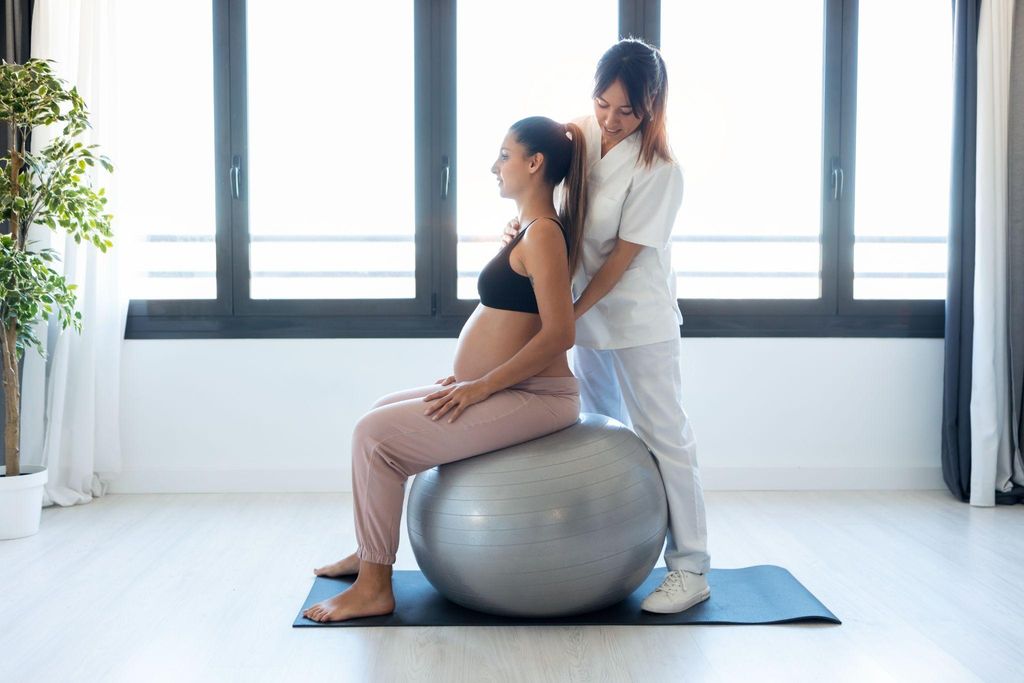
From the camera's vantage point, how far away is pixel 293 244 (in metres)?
3.61

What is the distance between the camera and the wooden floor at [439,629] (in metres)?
1.90

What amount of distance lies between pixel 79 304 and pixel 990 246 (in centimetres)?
335

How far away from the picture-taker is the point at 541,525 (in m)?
2.01

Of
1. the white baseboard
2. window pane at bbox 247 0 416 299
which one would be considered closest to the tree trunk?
the white baseboard

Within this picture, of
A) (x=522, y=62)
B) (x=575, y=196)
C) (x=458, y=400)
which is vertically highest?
(x=522, y=62)

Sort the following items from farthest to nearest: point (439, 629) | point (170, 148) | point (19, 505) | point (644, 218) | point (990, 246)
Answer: point (170, 148), point (990, 246), point (19, 505), point (644, 218), point (439, 629)

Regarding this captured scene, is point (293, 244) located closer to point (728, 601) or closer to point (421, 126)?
point (421, 126)

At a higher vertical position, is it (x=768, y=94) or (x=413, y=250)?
(x=768, y=94)

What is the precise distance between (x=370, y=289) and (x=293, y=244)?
0.35 meters

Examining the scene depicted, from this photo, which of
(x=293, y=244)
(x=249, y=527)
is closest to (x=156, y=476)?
(x=249, y=527)

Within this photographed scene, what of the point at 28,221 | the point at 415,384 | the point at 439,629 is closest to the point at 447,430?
the point at 439,629

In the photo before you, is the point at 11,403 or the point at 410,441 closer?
the point at 410,441

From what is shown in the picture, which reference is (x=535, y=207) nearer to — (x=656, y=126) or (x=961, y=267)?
(x=656, y=126)

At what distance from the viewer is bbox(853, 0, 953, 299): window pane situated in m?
3.62
